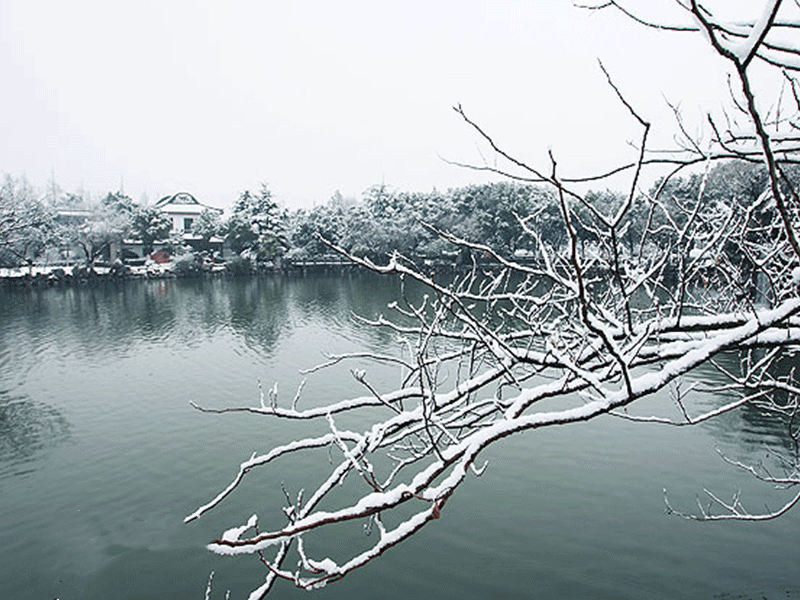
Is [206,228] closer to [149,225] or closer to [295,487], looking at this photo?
[149,225]

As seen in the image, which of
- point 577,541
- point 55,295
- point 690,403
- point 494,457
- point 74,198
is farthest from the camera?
point 74,198

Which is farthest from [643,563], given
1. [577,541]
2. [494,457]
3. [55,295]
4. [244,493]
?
[55,295]

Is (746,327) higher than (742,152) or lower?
lower

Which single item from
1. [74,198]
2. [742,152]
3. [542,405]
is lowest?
[542,405]

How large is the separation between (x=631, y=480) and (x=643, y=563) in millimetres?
2240

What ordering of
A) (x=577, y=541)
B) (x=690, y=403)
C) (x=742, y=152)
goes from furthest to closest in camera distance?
1. (x=690, y=403)
2. (x=577, y=541)
3. (x=742, y=152)

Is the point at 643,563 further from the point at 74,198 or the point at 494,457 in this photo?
the point at 74,198

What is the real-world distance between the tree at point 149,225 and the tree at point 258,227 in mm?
5001

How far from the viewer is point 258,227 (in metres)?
39.3

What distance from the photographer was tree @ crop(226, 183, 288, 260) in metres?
39.1

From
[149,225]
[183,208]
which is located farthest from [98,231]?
[183,208]

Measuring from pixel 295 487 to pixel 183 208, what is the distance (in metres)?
47.7

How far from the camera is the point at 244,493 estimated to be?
863 centimetres

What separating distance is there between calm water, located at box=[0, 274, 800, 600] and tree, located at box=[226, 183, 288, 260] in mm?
24223
